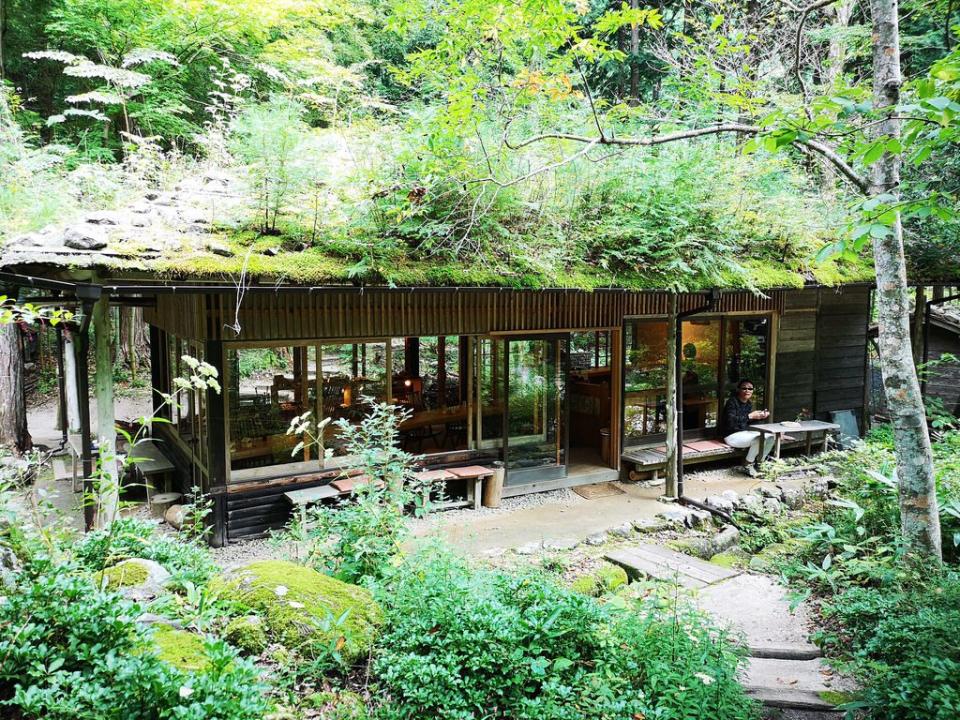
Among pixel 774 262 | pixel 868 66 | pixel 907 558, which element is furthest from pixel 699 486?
pixel 868 66

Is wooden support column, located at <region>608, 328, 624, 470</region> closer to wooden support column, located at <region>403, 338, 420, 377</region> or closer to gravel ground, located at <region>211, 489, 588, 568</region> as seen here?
gravel ground, located at <region>211, 489, 588, 568</region>

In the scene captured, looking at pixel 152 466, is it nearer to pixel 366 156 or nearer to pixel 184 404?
pixel 184 404

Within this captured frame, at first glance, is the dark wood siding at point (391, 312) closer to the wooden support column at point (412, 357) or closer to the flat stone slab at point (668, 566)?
the wooden support column at point (412, 357)

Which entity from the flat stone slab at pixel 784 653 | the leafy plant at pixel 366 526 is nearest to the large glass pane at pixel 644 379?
the flat stone slab at pixel 784 653

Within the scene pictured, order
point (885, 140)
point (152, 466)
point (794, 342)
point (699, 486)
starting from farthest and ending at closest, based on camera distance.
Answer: point (794, 342)
point (699, 486)
point (152, 466)
point (885, 140)

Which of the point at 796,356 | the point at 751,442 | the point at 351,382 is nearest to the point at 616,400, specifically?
the point at 751,442

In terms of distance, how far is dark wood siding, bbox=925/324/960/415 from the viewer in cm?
1419

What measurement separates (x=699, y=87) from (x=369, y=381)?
226 inches

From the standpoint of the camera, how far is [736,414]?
11.4 metres

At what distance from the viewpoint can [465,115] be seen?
6.19 metres

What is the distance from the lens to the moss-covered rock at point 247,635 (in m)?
3.34

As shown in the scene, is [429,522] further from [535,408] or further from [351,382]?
[535,408]

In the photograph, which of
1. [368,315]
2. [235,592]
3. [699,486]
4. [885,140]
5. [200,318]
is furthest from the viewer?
[699,486]

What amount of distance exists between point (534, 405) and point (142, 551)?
651 cm
